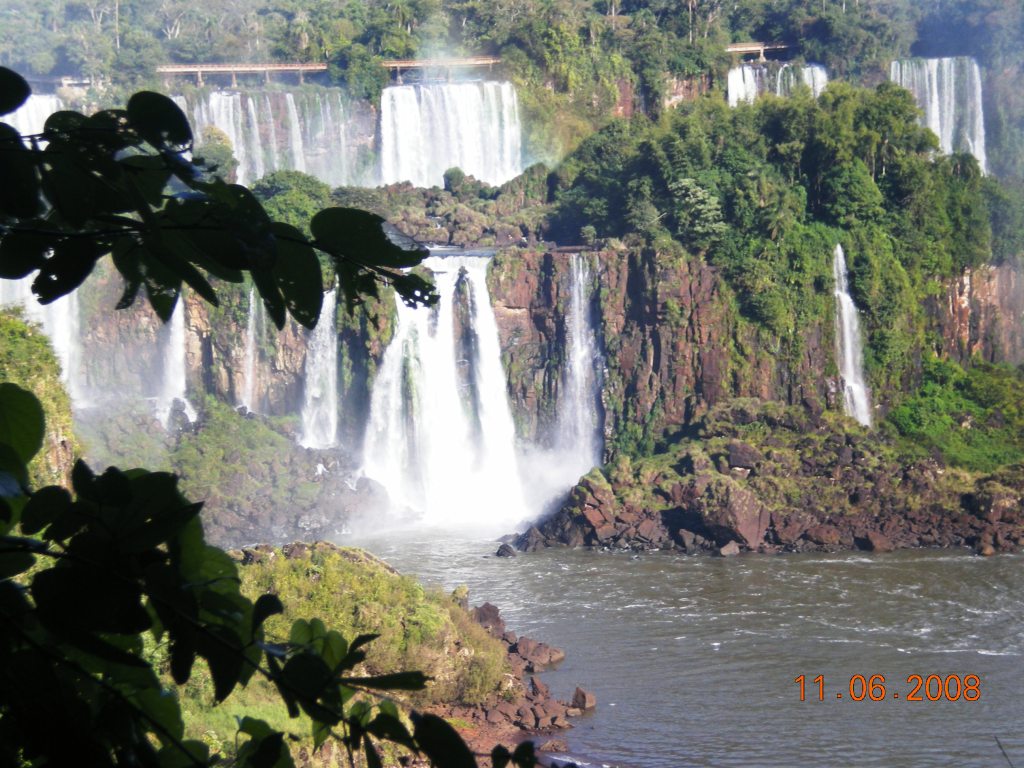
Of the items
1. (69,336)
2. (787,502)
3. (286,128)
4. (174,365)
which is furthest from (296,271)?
(286,128)

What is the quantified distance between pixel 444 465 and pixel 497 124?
35.5 feet

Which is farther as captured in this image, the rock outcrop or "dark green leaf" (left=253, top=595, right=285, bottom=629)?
the rock outcrop

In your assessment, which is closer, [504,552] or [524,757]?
[524,757]

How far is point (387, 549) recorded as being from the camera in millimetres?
18906

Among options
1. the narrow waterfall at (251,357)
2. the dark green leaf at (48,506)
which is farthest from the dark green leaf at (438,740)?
the narrow waterfall at (251,357)

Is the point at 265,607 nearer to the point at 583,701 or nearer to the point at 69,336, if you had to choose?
the point at 583,701

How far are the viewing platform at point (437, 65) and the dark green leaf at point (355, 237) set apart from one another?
3101 centimetres

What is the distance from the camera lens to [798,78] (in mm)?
30688

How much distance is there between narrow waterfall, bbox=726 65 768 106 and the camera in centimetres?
3097

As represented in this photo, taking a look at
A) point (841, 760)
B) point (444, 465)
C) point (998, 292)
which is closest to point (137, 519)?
point (841, 760)

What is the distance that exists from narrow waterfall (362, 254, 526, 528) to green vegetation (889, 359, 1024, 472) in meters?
7.12

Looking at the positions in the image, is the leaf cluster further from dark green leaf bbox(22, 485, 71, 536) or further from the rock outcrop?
the rock outcrop

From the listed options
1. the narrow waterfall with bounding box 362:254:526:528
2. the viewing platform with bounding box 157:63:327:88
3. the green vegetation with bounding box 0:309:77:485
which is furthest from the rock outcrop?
the viewing platform with bounding box 157:63:327:88

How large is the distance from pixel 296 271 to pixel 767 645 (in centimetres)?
1291
